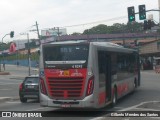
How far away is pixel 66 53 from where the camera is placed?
56.1ft

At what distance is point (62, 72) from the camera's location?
55.2 feet

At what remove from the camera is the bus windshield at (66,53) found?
16906 mm

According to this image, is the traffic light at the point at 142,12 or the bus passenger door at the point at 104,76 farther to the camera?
the traffic light at the point at 142,12

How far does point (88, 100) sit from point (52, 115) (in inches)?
69.8

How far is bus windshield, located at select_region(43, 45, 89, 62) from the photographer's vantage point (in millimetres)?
16906

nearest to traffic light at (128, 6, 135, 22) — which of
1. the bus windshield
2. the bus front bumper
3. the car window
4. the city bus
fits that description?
the car window

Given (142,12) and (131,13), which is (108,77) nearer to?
(142,12)

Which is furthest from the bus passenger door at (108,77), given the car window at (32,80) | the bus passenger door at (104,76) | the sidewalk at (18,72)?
the sidewalk at (18,72)

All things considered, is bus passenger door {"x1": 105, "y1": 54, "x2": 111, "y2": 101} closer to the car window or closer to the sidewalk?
the car window

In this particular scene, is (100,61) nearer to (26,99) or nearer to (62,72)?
(62,72)

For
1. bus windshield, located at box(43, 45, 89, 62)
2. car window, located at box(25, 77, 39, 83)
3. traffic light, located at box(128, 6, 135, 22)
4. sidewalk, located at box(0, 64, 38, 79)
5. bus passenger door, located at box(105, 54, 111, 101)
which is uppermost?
traffic light, located at box(128, 6, 135, 22)

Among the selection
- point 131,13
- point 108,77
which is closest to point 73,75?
point 108,77

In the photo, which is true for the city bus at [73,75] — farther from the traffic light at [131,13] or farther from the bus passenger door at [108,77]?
the traffic light at [131,13]

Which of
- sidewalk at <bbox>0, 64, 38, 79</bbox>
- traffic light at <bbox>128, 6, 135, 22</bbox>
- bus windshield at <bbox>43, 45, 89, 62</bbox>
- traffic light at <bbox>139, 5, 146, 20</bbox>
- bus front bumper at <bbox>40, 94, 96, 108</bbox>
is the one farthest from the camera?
sidewalk at <bbox>0, 64, 38, 79</bbox>
